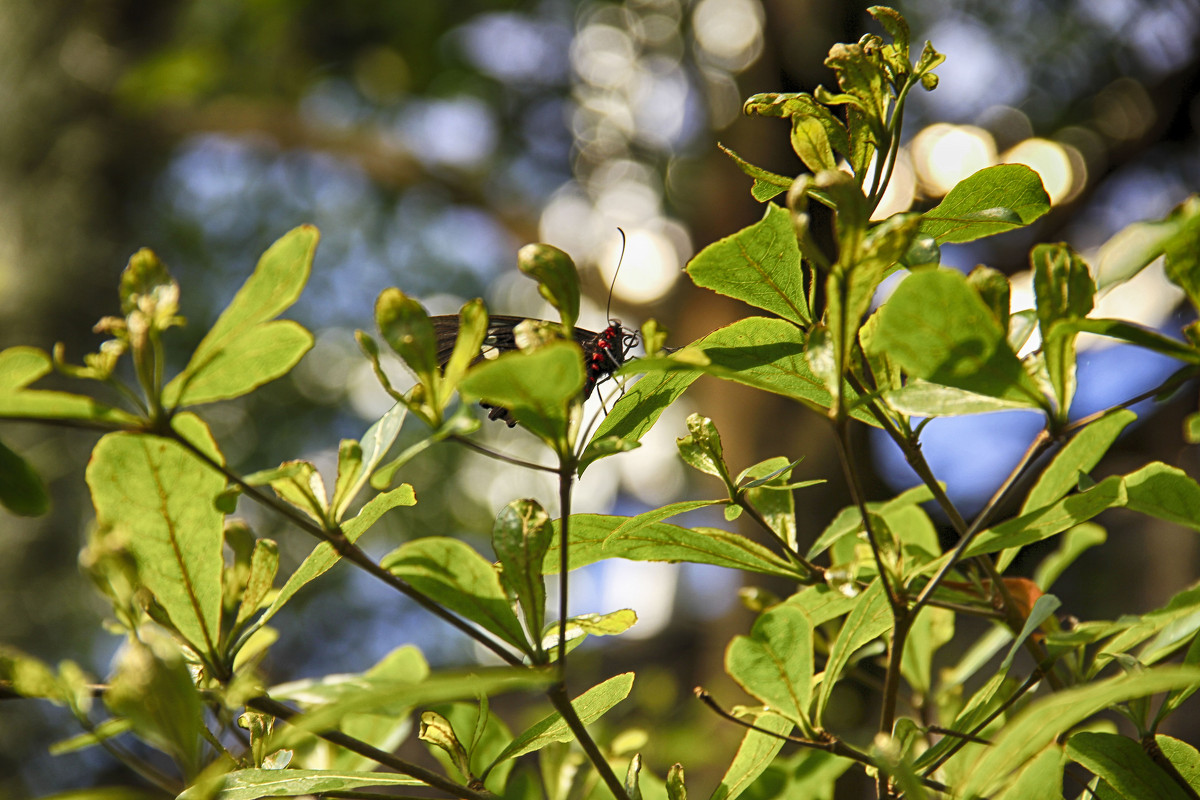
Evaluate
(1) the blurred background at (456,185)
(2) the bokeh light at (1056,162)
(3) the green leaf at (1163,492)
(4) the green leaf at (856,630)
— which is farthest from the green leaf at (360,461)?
(2) the bokeh light at (1056,162)

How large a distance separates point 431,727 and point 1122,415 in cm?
34

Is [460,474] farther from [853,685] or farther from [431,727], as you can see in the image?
[431,727]

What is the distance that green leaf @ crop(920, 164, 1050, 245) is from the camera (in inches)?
13.9

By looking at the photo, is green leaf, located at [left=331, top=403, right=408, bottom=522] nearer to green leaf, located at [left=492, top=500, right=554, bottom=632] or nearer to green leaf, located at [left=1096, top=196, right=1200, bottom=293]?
green leaf, located at [left=492, top=500, right=554, bottom=632]

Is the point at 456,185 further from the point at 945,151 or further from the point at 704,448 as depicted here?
the point at 704,448

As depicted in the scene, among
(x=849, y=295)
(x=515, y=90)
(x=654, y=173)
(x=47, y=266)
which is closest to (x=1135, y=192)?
(x=654, y=173)

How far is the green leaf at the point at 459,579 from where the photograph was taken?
0.31 meters

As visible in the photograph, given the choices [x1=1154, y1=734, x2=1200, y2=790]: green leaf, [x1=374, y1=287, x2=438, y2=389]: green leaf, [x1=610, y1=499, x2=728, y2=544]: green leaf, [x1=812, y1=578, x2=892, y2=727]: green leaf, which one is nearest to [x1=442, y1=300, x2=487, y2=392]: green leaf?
[x1=374, y1=287, x2=438, y2=389]: green leaf

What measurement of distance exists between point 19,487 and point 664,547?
0.27 m

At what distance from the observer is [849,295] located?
0.93 feet

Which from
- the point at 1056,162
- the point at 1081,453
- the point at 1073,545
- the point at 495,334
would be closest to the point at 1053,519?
the point at 1081,453

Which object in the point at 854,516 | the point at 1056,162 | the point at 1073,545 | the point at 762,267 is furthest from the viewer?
the point at 1056,162

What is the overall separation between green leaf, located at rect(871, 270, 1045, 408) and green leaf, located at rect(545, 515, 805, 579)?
0.14 m

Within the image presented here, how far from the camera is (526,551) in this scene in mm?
309
